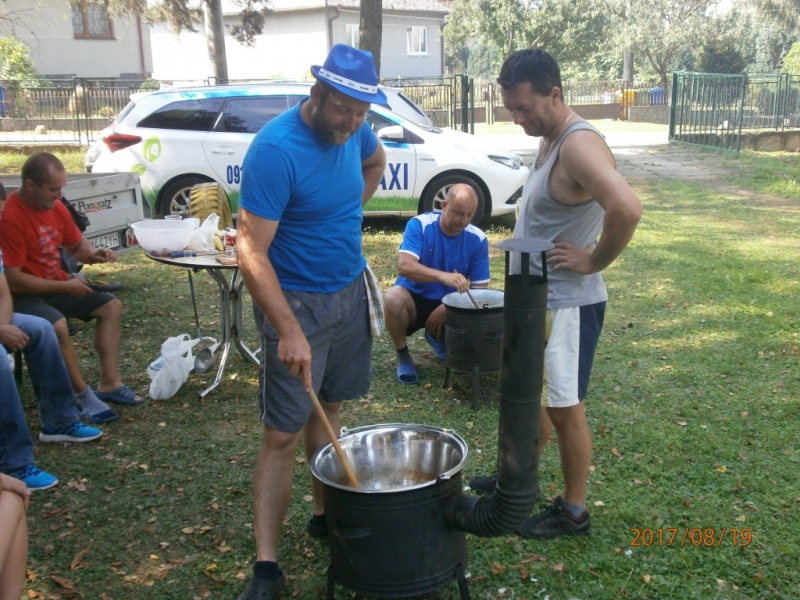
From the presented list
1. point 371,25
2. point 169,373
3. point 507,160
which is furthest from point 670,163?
point 169,373

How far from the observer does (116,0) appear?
16.2 meters

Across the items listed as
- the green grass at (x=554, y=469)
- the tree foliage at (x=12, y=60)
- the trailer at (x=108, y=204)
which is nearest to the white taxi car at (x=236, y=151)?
the trailer at (x=108, y=204)

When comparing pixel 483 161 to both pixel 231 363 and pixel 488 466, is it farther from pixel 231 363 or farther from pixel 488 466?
pixel 488 466

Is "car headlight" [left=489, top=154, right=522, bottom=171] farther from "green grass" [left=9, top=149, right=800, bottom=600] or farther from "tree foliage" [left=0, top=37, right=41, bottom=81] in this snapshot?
"tree foliage" [left=0, top=37, right=41, bottom=81]

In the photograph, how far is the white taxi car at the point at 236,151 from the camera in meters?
9.05

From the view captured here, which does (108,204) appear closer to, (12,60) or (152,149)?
(152,149)

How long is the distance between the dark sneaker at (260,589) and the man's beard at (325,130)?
159 centimetres

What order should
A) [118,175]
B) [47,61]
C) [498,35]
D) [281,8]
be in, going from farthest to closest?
[498,35] → [281,8] → [47,61] → [118,175]

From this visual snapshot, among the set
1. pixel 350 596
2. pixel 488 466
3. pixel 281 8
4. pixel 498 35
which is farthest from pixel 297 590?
pixel 498 35

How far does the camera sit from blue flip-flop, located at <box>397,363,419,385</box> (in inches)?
200

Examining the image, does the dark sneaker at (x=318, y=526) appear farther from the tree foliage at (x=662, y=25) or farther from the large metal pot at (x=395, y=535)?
the tree foliage at (x=662, y=25)

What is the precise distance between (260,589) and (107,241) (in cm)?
460

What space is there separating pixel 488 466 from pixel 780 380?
2.21m
